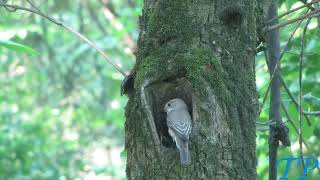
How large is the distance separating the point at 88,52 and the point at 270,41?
→ 22.6 ft

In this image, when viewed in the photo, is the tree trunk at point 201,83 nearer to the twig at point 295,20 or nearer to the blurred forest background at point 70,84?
the twig at point 295,20

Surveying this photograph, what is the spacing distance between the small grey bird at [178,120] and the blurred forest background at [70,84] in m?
0.92

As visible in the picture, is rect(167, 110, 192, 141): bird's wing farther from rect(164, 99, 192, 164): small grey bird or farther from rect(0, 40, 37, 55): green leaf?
rect(0, 40, 37, 55): green leaf

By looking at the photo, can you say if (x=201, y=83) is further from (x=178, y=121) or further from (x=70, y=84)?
(x=70, y=84)

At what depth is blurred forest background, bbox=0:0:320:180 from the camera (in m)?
5.86

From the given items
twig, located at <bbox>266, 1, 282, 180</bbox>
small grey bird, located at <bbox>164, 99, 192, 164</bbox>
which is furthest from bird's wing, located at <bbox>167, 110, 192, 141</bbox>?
twig, located at <bbox>266, 1, 282, 180</bbox>

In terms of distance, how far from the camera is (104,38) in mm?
9961

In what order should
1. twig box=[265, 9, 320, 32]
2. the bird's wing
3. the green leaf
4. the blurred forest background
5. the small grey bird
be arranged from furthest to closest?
the blurred forest background, the bird's wing, the small grey bird, twig box=[265, 9, 320, 32], the green leaf

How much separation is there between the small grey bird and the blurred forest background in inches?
36.0

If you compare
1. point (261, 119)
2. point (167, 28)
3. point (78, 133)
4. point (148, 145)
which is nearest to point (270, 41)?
point (261, 119)

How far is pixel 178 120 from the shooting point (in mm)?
3258

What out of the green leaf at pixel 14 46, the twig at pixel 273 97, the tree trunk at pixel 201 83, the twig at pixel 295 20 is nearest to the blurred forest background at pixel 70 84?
the twig at pixel 273 97

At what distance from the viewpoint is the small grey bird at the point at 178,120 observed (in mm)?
2877

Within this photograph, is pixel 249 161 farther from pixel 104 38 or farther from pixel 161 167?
pixel 104 38
